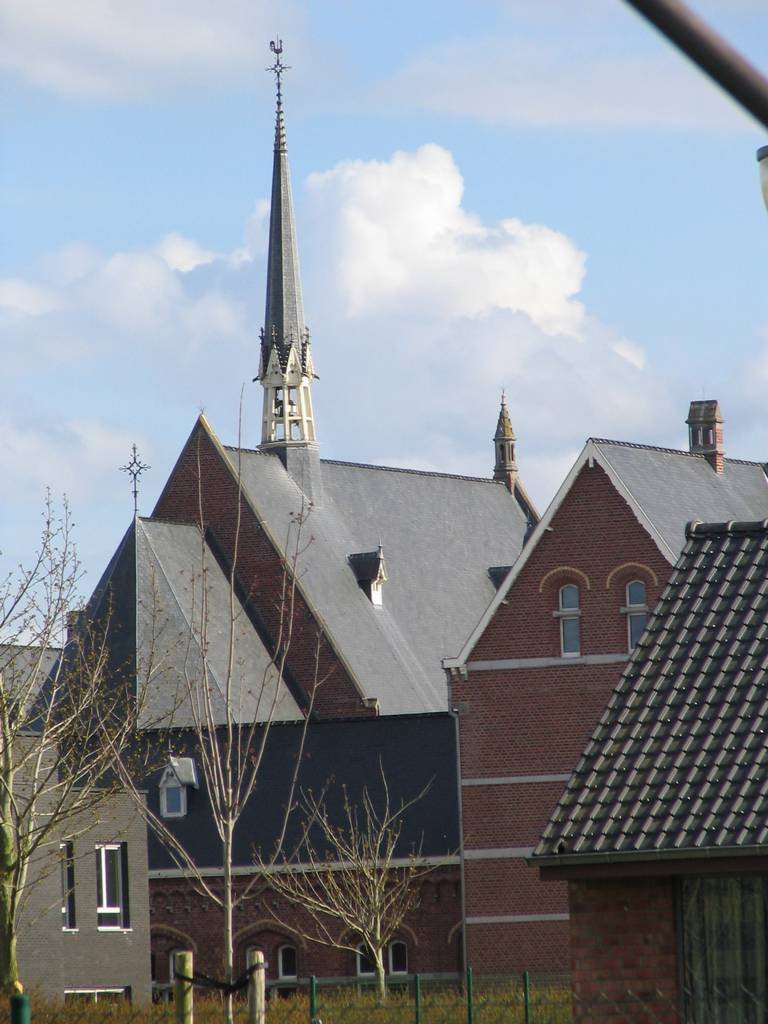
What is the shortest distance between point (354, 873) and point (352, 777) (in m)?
3.70

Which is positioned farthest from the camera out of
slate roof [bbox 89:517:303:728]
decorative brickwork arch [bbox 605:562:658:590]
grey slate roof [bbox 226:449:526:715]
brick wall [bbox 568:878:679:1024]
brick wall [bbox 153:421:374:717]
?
grey slate roof [bbox 226:449:526:715]

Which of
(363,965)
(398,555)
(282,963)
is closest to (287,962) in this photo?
(282,963)

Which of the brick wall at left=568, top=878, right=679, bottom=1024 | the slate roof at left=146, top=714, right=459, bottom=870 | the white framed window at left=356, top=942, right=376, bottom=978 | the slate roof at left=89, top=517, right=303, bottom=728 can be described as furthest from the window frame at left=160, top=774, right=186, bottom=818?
the brick wall at left=568, top=878, right=679, bottom=1024

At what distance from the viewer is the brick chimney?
5712 cm

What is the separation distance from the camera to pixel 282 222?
71250mm

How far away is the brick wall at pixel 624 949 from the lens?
14.0 metres

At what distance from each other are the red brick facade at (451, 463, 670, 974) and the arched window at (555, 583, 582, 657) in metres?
0.11

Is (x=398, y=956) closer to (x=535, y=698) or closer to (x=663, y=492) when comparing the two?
(x=535, y=698)

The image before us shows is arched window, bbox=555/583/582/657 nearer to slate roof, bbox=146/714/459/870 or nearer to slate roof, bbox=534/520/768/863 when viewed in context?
slate roof, bbox=146/714/459/870

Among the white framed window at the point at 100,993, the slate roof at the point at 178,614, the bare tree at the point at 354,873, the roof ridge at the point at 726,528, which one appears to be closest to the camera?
the roof ridge at the point at 726,528

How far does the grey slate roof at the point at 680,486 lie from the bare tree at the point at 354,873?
8904mm

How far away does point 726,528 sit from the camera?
17.9 m

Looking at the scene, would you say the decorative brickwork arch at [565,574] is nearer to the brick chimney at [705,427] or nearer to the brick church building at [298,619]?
the brick church building at [298,619]

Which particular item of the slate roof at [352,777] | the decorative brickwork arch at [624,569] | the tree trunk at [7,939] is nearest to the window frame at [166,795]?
the slate roof at [352,777]
